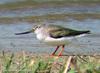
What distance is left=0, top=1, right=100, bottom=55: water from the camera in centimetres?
944

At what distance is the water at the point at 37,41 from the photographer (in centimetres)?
944

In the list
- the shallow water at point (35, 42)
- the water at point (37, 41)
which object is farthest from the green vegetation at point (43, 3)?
the shallow water at point (35, 42)

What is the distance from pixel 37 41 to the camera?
1004 cm

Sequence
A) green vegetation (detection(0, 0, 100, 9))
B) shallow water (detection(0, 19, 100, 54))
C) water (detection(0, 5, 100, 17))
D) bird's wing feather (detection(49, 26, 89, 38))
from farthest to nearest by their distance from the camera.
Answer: green vegetation (detection(0, 0, 100, 9)) < water (detection(0, 5, 100, 17)) < shallow water (detection(0, 19, 100, 54)) < bird's wing feather (detection(49, 26, 89, 38))

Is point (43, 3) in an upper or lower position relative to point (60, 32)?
lower

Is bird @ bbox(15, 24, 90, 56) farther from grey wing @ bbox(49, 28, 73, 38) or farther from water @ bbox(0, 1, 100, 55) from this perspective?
water @ bbox(0, 1, 100, 55)

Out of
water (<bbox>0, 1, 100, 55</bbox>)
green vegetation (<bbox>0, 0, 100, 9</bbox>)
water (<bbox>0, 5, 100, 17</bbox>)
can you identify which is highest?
water (<bbox>0, 1, 100, 55</bbox>)

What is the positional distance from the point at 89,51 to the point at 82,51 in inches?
5.5

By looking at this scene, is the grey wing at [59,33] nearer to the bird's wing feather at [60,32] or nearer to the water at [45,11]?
the bird's wing feather at [60,32]

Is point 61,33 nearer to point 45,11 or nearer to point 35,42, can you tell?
point 35,42

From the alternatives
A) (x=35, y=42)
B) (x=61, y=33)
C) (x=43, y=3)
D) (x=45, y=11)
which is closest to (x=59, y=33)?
(x=61, y=33)

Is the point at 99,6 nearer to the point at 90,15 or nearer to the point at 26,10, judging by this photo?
the point at 90,15

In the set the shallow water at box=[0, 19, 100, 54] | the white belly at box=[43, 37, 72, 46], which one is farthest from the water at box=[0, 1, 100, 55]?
the white belly at box=[43, 37, 72, 46]

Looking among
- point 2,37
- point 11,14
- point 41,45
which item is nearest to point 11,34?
point 2,37
